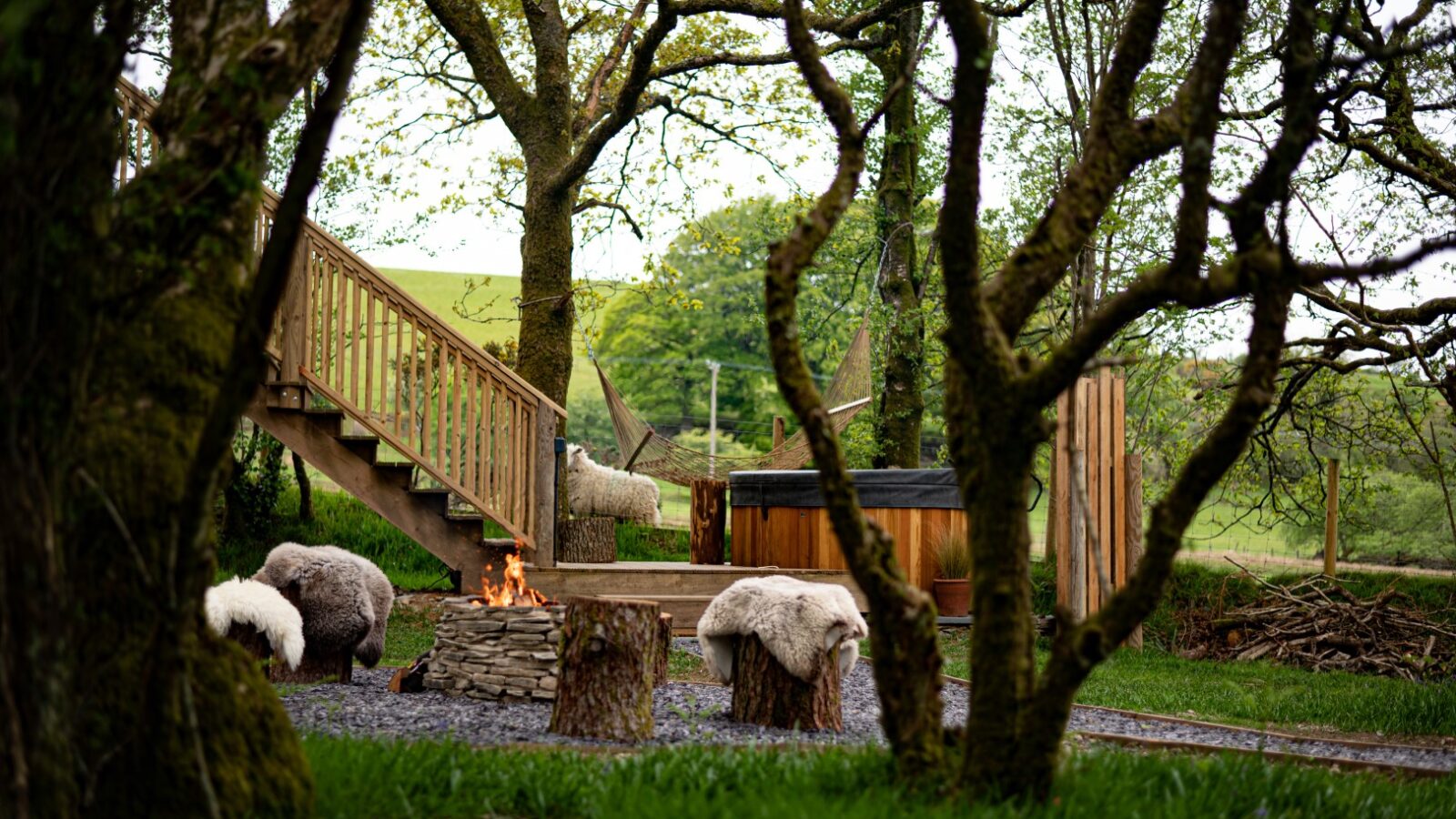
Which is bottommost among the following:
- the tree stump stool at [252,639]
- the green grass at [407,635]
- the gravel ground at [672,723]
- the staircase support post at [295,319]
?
the green grass at [407,635]

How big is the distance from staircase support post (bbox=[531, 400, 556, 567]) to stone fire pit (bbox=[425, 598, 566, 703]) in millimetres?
2376

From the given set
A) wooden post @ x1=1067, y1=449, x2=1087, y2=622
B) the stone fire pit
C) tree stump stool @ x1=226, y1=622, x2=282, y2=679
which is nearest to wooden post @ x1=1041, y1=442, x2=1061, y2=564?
wooden post @ x1=1067, y1=449, x2=1087, y2=622

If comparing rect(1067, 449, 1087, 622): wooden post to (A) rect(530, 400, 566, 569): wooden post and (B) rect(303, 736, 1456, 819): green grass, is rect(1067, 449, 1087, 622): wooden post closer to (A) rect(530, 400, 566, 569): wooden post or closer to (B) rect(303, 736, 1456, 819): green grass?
(A) rect(530, 400, 566, 569): wooden post

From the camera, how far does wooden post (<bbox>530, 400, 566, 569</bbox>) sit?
8.70m

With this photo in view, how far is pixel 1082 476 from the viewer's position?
927 cm

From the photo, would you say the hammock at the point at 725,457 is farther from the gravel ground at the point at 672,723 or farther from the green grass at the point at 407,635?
the gravel ground at the point at 672,723

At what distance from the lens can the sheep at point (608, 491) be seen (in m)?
14.7

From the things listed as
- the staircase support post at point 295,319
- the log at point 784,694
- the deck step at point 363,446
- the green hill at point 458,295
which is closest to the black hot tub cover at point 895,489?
the deck step at point 363,446

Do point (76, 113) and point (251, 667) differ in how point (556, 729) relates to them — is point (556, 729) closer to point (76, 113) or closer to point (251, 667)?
point (251, 667)

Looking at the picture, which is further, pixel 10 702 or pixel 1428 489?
pixel 1428 489

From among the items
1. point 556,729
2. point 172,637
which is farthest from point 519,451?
point 172,637

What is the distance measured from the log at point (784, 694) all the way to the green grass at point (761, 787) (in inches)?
59.5

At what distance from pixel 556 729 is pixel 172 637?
8.98 feet

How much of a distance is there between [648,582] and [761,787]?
19.5 ft
